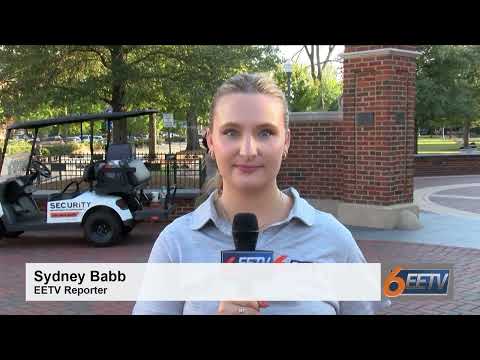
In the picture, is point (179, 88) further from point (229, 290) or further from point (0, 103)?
point (229, 290)

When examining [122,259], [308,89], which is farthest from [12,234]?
[308,89]

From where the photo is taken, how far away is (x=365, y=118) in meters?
9.16

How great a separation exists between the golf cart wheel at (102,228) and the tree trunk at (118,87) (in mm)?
3917

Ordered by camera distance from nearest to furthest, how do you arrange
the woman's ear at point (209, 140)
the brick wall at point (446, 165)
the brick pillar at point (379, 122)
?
the woman's ear at point (209, 140), the brick pillar at point (379, 122), the brick wall at point (446, 165)

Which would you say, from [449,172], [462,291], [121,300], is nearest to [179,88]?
[121,300]

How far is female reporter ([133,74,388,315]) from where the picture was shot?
189 centimetres

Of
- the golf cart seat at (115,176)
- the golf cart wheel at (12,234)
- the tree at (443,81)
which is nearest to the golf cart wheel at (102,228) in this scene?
the golf cart seat at (115,176)

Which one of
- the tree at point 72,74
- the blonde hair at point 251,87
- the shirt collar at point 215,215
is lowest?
the shirt collar at point 215,215

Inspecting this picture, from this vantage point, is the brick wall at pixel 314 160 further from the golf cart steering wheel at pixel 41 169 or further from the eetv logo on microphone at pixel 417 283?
the golf cart steering wheel at pixel 41 169

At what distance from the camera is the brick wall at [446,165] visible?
60.8 feet

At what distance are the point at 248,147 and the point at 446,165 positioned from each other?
59.8 ft

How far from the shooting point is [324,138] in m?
9.97

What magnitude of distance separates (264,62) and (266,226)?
10.7 metres

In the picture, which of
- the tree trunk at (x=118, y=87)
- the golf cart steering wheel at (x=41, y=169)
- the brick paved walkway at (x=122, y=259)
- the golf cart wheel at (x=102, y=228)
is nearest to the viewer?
the brick paved walkway at (x=122, y=259)
